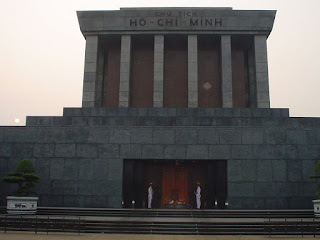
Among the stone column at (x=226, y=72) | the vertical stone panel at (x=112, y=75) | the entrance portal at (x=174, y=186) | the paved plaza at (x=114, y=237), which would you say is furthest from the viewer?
the vertical stone panel at (x=112, y=75)

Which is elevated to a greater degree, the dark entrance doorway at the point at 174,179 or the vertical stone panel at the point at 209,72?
the vertical stone panel at the point at 209,72

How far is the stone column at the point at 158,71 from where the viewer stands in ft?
99.1

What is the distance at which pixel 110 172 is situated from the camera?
22938 millimetres

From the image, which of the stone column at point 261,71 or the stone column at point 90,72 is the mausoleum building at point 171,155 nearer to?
the stone column at point 261,71

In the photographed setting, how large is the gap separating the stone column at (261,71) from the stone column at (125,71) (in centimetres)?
1096

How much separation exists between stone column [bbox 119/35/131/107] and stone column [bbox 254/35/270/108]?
1096 cm

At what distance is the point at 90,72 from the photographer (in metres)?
31.1

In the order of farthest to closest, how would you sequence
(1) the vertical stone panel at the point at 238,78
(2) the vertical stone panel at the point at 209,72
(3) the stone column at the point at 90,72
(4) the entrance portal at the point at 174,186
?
(1) the vertical stone panel at the point at 238,78, (2) the vertical stone panel at the point at 209,72, (3) the stone column at the point at 90,72, (4) the entrance portal at the point at 174,186

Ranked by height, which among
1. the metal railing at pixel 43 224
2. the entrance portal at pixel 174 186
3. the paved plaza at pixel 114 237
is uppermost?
the entrance portal at pixel 174 186

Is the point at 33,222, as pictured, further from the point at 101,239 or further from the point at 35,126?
the point at 35,126

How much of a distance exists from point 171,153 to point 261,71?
1250cm

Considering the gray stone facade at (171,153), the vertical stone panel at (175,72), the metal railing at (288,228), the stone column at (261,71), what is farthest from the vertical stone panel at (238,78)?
the metal railing at (288,228)

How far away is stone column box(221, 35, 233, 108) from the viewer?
1174 inches

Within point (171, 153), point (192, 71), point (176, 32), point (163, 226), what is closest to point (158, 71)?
point (192, 71)
